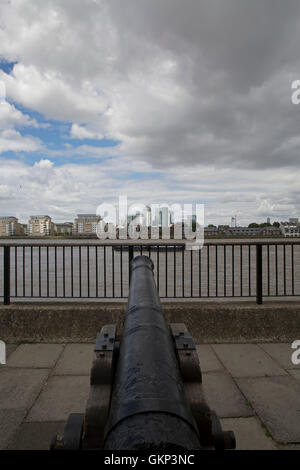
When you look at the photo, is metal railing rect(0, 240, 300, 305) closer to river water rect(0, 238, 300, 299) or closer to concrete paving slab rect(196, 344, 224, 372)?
river water rect(0, 238, 300, 299)

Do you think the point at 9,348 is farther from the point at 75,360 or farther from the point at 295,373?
the point at 295,373

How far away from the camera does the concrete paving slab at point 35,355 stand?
350 centimetres

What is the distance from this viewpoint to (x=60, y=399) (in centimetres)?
273

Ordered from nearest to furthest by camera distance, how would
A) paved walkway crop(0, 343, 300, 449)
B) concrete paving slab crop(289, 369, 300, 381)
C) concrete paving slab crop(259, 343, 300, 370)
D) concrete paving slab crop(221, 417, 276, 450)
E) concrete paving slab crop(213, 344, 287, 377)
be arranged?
1. concrete paving slab crop(221, 417, 276, 450)
2. paved walkway crop(0, 343, 300, 449)
3. concrete paving slab crop(289, 369, 300, 381)
4. concrete paving slab crop(213, 344, 287, 377)
5. concrete paving slab crop(259, 343, 300, 370)

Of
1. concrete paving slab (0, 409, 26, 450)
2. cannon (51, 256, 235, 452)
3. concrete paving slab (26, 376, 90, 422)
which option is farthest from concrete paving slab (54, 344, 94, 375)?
cannon (51, 256, 235, 452)

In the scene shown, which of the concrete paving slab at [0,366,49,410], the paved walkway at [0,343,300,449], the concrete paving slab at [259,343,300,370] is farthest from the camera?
the concrete paving slab at [259,343,300,370]

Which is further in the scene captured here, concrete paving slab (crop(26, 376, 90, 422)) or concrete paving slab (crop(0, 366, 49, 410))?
concrete paving slab (crop(0, 366, 49, 410))

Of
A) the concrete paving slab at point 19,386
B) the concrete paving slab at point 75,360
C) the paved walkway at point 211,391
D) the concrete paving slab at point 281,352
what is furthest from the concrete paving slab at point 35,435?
the concrete paving slab at point 281,352

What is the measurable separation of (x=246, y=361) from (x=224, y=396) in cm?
94

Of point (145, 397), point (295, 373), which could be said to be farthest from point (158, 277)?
point (145, 397)

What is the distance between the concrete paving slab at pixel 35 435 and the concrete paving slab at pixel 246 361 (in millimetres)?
1831

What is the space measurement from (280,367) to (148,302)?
94.4 inches

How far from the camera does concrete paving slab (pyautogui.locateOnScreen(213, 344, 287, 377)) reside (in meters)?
3.29
